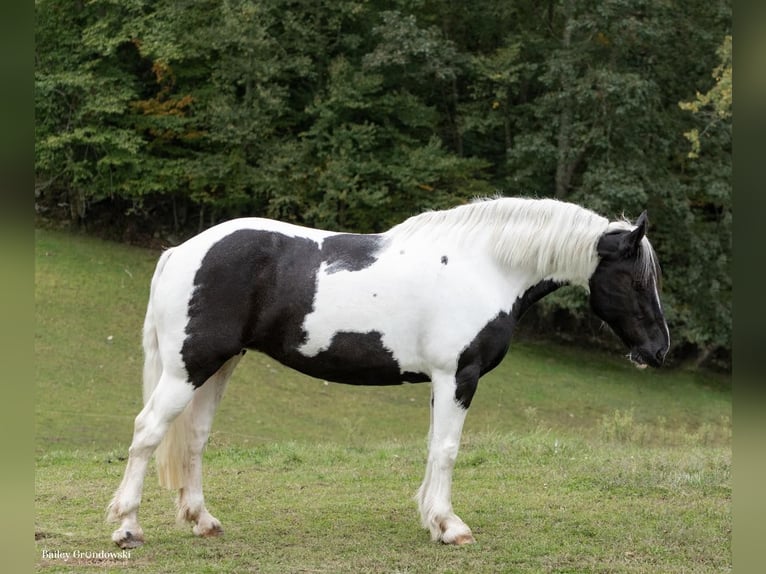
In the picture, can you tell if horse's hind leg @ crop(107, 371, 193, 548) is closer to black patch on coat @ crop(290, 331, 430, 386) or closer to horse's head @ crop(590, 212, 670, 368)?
black patch on coat @ crop(290, 331, 430, 386)

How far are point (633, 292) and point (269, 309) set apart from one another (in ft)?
7.08

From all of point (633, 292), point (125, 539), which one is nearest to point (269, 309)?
point (125, 539)

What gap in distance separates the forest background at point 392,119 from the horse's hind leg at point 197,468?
16342mm

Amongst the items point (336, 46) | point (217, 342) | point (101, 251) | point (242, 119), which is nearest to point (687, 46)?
point (336, 46)

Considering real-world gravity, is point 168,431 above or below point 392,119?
above

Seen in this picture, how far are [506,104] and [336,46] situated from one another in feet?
16.4

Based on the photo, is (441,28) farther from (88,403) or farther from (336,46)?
(88,403)

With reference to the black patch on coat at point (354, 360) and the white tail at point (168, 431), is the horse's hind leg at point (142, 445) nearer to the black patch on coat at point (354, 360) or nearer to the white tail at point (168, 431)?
the white tail at point (168, 431)

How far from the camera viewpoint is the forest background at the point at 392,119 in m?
21.7

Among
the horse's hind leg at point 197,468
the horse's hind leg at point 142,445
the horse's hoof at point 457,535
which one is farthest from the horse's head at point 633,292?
the horse's hind leg at point 142,445

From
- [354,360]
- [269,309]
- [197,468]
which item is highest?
[269,309]

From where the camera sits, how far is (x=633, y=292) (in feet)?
17.1

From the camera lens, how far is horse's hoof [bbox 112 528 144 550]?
485 centimetres

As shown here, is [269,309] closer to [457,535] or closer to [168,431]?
[168,431]
